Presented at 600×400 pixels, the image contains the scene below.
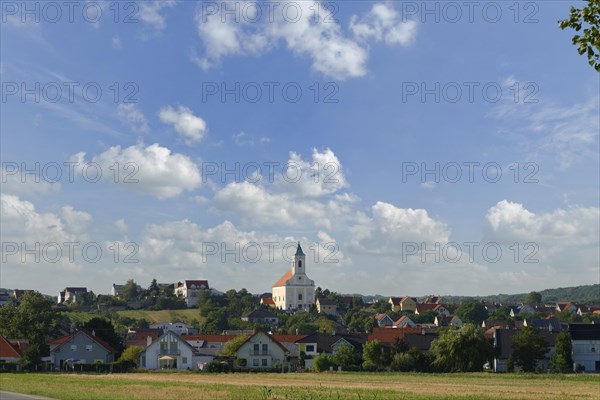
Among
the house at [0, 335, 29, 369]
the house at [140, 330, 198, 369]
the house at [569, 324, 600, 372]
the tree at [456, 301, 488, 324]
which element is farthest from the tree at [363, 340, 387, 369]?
the tree at [456, 301, 488, 324]

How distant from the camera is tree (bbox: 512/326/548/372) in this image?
88.8 metres

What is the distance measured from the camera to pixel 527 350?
88750 millimetres

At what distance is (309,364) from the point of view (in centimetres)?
9775

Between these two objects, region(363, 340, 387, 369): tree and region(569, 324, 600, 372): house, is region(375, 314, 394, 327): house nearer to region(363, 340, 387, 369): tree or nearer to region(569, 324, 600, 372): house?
region(569, 324, 600, 372): house

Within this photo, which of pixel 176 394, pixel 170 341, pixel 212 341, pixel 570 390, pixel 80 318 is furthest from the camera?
pixel 80 318

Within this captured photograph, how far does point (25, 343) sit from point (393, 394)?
60497mm

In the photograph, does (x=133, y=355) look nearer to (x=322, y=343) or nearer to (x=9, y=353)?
(x=9, y=353)

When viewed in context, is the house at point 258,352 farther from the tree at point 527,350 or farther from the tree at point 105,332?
the tree at point 527,350

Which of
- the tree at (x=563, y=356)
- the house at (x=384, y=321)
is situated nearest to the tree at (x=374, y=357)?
the tree at (x=563, y=356)

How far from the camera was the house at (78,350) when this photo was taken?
306ft

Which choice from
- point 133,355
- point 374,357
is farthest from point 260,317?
point 374,357

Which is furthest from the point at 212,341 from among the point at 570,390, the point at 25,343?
the point at 570,390

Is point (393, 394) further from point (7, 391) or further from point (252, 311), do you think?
point (252, 311)

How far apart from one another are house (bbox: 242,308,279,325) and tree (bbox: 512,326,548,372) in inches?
3926
